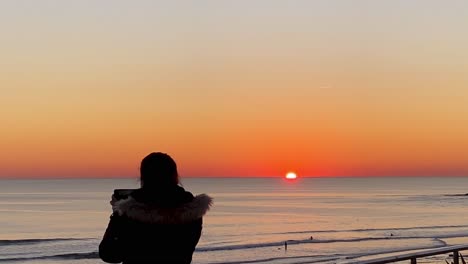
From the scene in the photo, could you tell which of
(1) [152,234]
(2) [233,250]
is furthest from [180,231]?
(2) [233,250]

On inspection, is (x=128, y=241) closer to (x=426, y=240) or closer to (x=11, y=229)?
(x=426, y=240)

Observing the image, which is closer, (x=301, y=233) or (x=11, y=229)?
(x=301, y=233)

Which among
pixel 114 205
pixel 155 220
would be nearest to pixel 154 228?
pixel 155 220

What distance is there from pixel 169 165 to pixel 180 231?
11.9 inches

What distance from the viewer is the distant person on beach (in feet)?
10.6

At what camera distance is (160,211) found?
3332mm

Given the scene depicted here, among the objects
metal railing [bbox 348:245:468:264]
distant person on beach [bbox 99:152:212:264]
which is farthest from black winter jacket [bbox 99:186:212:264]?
metal railing [bbox 348:245:468:264]

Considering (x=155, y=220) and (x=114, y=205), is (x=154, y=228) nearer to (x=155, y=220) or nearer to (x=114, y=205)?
(x=155, y=220)

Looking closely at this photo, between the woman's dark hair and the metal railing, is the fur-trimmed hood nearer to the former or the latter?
the woman's dark hair

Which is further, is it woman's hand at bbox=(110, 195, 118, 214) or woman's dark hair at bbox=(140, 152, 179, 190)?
woman's dark hair at bbox=(140, 152, 179, 190)

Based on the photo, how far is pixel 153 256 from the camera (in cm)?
335

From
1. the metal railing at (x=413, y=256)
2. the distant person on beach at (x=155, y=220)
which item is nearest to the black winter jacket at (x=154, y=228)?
the distant person on beach at (x=155, y=220)

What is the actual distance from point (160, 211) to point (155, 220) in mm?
45

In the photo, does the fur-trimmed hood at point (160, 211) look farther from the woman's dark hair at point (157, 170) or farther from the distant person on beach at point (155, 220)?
the woman's dark hair at point (157, 170)
